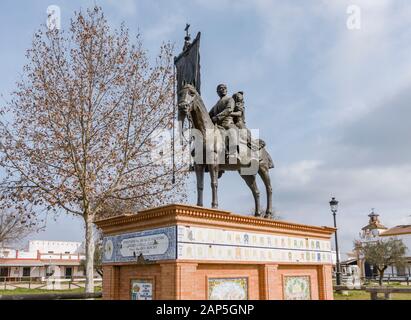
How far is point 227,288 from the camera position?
7.79 metres

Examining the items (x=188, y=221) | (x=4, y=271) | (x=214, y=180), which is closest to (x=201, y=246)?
(x=188, y=221)

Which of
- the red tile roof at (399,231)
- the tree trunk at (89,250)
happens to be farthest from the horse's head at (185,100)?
the red tile roof at (399,231)

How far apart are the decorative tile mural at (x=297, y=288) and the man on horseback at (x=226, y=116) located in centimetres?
303

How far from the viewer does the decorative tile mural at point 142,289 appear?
7456mm

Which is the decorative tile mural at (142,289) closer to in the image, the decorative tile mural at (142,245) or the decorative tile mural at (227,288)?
the decorative tile mural at (142,245)

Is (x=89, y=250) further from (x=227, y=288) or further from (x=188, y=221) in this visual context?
(x=188, y=221)

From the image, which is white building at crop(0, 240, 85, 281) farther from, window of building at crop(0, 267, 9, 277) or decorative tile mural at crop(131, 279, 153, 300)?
decorative tile mural at crop(131, 279, 153, 300)

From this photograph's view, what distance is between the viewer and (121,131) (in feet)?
52.3

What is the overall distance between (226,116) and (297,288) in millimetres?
4372
